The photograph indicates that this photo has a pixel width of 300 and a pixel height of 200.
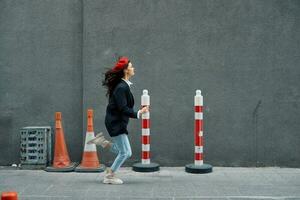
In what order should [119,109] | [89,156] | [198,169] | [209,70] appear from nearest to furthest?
1. [119,109]
2. [198,169]
3. [89,156]
4. [209,70]

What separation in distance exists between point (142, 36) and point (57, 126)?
2.22m

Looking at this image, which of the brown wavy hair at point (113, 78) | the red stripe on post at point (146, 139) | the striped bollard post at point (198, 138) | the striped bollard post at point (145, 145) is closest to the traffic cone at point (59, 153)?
the striped bollard post at point (145, 145)

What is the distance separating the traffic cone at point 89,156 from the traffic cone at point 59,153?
21 centimetres

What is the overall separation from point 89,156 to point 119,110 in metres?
1.73

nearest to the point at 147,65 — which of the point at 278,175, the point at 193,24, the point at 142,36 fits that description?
the point at 142,36

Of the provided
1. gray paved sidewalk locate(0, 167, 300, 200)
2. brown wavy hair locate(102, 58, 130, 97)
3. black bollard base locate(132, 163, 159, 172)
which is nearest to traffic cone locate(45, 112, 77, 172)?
gray paved sidewalk locate(0, 167, 300, 200)

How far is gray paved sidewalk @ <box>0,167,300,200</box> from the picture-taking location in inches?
254

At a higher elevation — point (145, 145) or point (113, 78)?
point (113, 78)

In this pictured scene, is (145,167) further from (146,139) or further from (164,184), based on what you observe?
(164,184)

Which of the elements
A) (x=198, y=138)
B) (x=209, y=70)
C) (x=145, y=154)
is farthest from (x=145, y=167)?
(x=209, y=70)

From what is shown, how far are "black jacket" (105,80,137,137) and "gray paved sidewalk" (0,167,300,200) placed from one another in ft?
2.81

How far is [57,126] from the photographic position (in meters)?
8.45

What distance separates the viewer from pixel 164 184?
285 inches

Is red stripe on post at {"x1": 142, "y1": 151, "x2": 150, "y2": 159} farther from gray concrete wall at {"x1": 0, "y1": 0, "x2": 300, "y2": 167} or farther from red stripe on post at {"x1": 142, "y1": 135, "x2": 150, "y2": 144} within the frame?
gray concrete wall at {"x1": 0, "y1": 0, "x2": 300, "y2": 167}
